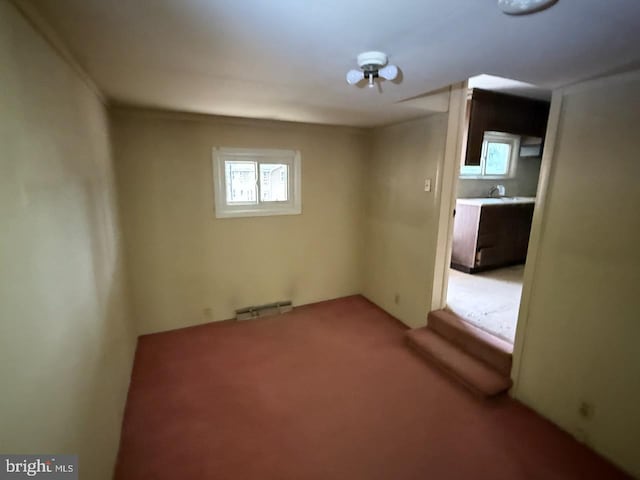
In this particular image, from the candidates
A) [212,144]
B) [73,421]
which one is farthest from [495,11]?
[212,144]

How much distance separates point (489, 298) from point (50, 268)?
3636 millimetres

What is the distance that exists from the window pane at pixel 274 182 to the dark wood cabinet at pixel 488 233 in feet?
7.84

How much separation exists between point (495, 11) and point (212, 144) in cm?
259

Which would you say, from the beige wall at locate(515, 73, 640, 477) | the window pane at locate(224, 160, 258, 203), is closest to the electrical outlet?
the beige wall at locate(515, 73, 640, 477)

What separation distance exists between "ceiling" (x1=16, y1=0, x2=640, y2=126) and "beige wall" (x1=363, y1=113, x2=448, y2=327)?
100 cm

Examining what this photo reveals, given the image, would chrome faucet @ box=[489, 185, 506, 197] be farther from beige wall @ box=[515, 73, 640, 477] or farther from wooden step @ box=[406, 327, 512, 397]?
beige wall @ box=[515, 73, 640, 477]

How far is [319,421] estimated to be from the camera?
6.51ft

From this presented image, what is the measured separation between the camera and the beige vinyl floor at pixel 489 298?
268 centimetres

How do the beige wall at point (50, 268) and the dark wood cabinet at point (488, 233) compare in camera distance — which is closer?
the beige wall at point (50, 268)

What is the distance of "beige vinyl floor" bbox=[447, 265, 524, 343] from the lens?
268 centimetres

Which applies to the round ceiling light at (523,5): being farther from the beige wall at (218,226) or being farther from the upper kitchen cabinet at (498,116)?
the beige wall at (218,226)

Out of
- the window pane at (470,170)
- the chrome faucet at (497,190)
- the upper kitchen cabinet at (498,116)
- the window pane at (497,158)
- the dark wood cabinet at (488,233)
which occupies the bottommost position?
the dark wood cabinet at (488,233)

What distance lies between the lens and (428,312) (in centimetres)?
295

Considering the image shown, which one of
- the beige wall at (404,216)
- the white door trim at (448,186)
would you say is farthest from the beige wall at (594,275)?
the beige wall at (404,216)
